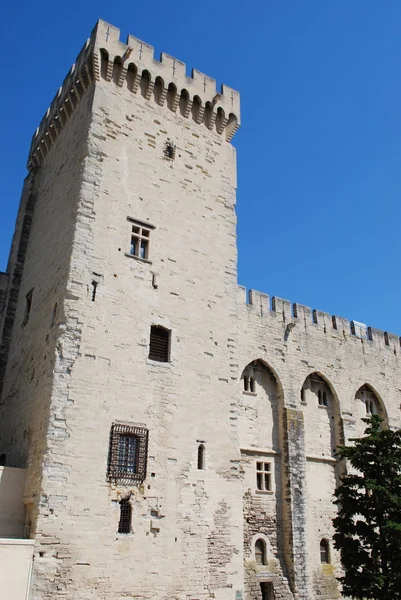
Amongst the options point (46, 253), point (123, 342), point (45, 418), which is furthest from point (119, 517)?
point (46, 253)

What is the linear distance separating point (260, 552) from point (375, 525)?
15.4 feet

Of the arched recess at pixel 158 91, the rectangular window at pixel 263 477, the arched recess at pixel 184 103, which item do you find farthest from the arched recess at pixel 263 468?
the arched recess at pixel 158 91

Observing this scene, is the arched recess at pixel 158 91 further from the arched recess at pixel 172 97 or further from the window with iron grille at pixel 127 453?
the window with iron grille at pixel 127 453

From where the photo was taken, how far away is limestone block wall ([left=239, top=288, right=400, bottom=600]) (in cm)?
1712

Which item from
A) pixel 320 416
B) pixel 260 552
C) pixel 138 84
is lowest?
pixel 260 552

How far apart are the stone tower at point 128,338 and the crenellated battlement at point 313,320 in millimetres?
3762

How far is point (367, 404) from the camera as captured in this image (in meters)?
21.7

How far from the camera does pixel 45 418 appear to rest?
38.4 ft

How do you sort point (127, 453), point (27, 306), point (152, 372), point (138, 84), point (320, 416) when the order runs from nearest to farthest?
point (127, 453)
point (152, 372)
point (27, 306)
point (138, 84)
point (320, 416)

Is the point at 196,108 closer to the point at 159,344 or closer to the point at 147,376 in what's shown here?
the point at 159,344

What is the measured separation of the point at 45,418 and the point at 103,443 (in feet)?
4.47

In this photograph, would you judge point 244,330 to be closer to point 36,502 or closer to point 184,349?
point 184,349

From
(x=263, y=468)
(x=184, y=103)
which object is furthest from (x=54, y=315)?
(x=263, y=468)

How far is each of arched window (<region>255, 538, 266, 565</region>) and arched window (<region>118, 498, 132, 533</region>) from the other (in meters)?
6.12
